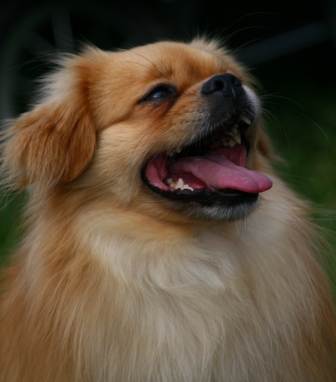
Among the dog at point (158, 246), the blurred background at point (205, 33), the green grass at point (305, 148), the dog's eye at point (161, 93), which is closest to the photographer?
the dog at point (158, 246)

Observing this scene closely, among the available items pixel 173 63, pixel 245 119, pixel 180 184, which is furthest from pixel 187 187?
pixel 173 63

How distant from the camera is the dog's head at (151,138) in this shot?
2.75 meters

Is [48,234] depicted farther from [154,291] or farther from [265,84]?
[265,84]

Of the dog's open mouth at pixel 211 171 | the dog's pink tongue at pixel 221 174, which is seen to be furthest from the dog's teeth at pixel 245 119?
the dog's pink tongue at pixel 221 174

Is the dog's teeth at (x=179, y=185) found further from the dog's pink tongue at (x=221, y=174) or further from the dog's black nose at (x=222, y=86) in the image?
the dog's black nose at (x=222, y=86)

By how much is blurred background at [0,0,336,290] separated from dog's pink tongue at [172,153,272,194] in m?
1.54

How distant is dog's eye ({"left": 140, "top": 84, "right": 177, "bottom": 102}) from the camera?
2.85 meters

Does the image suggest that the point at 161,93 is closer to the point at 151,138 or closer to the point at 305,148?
the point at 151,138

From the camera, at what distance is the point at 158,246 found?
279cm

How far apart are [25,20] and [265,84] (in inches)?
86.3

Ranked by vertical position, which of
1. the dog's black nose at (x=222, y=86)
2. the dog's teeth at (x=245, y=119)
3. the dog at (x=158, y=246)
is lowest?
the dog at (x=158, y=246)

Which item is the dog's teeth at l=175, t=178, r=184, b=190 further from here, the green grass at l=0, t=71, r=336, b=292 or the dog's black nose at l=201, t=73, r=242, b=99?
the green grass at l=0, t=71, r=336, b=292

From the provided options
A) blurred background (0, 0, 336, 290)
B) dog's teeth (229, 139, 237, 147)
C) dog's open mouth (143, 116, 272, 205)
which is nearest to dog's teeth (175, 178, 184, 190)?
dog's open mouth (143, 116, 272, 205)

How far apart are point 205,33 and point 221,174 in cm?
233
